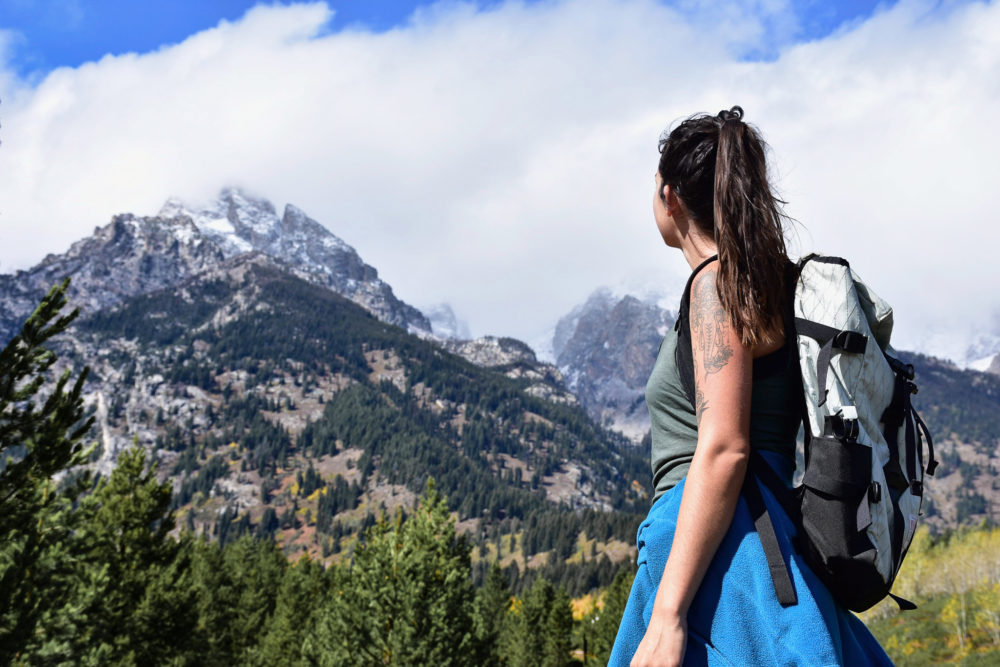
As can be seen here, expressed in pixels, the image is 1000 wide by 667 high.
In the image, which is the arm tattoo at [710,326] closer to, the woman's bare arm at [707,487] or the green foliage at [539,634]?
the woman's bare arm at [707,487]

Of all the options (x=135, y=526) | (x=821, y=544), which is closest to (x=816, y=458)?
(x=821, y=544)

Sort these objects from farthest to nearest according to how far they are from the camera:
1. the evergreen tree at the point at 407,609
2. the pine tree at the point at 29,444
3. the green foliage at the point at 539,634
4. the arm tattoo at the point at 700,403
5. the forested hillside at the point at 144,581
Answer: the green foliage at the point at 539,634
the evergreen tree at the point at 407,609
the forested hillside at the point at 144,581
the pine tree at the point at 29,444
the arm tattoo at the point at 700,403

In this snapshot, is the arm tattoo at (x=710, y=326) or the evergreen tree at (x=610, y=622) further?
the evergreen tree at (x=610, y=622)

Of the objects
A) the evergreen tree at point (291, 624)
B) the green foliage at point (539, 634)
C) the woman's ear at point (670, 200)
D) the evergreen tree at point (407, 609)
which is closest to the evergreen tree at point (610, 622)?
the green foliage at point (539, 634)

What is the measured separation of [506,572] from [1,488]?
173267 millimetres

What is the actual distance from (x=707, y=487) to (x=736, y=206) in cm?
105

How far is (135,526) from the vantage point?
18.3 meters

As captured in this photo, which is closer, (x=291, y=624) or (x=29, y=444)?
(x=29, y=444)

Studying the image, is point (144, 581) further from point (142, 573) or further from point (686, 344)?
point (686, 344)

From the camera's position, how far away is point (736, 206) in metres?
2.50

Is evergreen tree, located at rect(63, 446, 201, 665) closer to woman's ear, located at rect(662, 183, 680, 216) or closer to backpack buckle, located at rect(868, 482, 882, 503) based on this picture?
woman's ear, located at rect(662, 183, 680, 216)

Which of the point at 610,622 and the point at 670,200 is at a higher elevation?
the point at 610,622

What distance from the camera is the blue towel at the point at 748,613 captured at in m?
2.12

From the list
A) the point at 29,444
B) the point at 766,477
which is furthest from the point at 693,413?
the point at 29,444
